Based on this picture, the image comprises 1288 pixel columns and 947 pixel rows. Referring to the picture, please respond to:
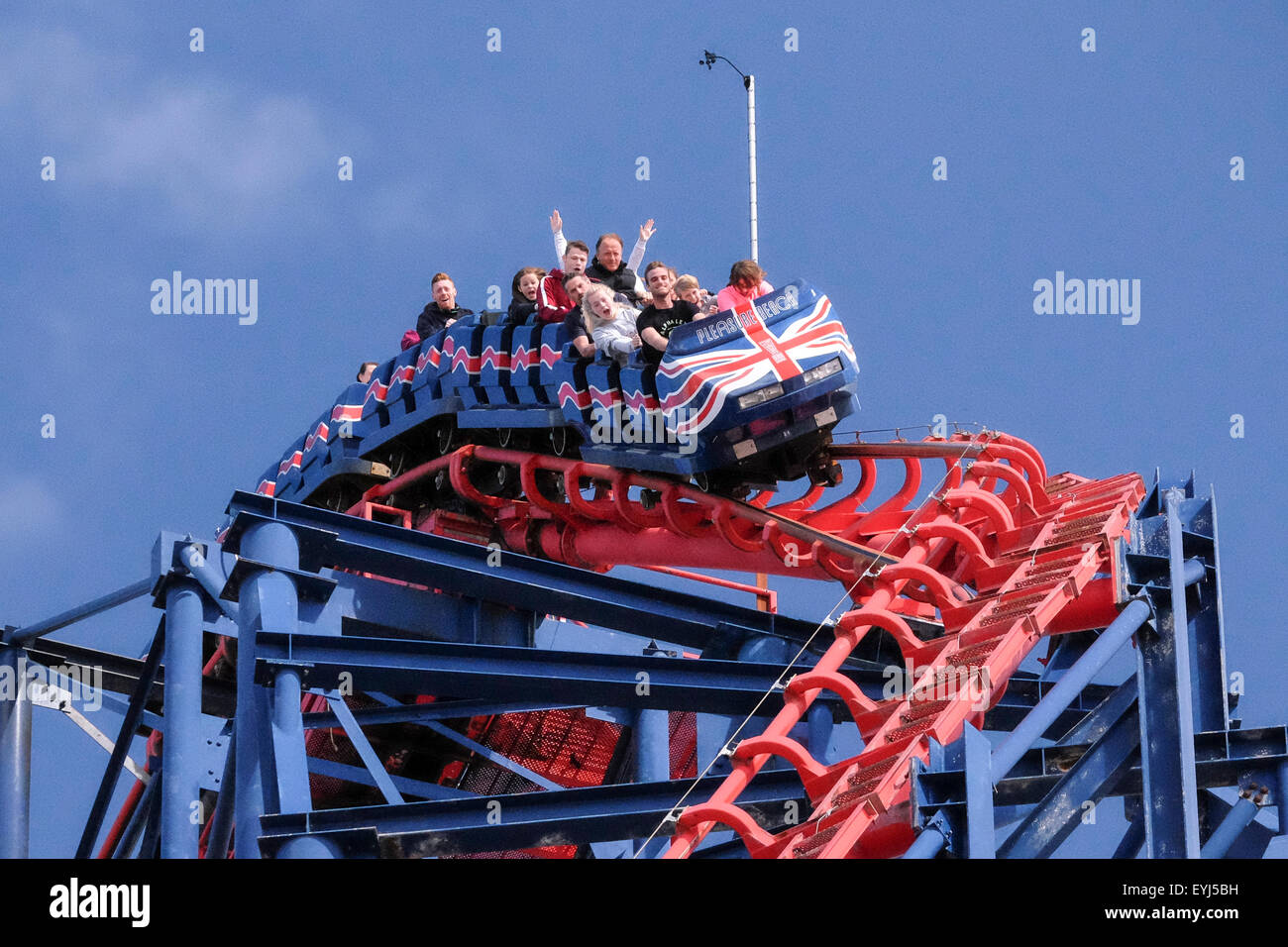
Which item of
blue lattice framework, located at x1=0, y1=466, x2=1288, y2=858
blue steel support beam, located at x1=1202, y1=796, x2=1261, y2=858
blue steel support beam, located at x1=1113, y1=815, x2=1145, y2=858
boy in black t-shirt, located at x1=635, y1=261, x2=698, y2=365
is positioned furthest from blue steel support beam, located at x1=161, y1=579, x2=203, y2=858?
blue steel support beam, located at x1=1202, y1=796, x2=1261, y2=858

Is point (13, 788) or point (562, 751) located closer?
point (13, 788)

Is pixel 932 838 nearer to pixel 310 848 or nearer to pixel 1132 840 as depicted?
pixel 1132 840

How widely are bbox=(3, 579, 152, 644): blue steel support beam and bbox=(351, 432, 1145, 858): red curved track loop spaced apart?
2109 millimetres

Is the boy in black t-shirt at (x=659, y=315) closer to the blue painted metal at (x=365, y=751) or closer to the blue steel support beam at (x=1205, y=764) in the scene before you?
the blue painted metal at (x=365, y=751)

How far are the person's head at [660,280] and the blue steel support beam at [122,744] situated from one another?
3.87 metres

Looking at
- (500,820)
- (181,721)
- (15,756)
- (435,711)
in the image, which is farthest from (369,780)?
(500,820)

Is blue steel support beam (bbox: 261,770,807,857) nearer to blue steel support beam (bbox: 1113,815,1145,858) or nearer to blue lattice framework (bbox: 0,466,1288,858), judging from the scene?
blue lattice framework (bbox: 0,466,1288,858)

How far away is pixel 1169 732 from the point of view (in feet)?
32.8

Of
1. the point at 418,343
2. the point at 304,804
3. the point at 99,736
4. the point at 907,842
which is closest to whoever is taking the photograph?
the point at 907,842

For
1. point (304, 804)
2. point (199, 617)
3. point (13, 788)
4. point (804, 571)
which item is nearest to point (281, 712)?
point (304, 804)

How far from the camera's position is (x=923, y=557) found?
1205 centimetres

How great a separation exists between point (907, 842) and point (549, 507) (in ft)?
21.8

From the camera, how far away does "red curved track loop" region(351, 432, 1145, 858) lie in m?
10.1
